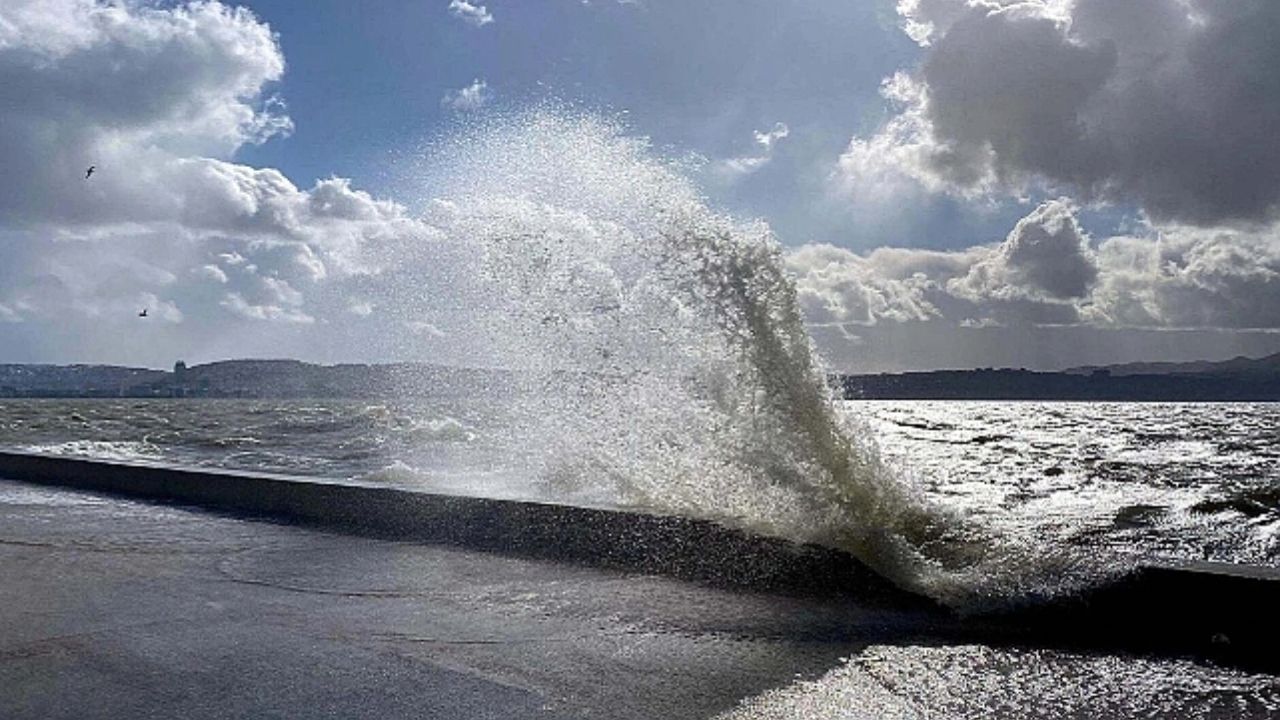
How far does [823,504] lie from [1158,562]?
2.28m

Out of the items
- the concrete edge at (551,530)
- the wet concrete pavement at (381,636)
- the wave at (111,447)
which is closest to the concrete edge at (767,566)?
the concrete edge at (551,530)

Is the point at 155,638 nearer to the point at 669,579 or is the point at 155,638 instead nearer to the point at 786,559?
the point at 669,579

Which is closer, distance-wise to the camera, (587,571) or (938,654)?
(938,654)

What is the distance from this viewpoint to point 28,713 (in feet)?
10.7

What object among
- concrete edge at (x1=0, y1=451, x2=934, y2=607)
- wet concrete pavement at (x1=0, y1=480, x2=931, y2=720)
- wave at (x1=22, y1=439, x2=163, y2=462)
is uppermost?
concrete edge at (x1=0, y1=451, x2=934, y2=607)

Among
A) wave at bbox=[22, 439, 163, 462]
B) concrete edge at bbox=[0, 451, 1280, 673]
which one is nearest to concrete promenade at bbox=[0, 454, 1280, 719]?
concrete edge at bbox=[0, 451, 1280, 673]

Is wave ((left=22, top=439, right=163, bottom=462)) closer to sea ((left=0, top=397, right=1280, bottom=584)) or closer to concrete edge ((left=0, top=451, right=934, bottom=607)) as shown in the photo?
sea ((left=0, top=397, right=1280, bottom=584))

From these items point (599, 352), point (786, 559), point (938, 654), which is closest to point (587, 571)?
point (786, 559)

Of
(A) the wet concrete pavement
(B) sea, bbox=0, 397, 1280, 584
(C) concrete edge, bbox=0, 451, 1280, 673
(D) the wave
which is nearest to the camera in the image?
(A) the wet concrete pavement

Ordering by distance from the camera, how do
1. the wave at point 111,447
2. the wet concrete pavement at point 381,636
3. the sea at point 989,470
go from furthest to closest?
the wave at point 111,447
the sea at point 989,470
the wet concrete pavement at point 381,636

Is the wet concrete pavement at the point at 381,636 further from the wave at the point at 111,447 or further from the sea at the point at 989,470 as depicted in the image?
the wave at the point at 111,447

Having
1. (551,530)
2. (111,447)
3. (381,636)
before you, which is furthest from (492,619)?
(111,447)

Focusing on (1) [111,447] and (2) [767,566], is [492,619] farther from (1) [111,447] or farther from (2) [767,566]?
(1) [111,447]

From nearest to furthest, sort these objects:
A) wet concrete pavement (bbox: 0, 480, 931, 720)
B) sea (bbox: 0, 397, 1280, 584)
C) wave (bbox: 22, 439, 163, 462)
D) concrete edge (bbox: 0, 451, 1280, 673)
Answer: wet concrete pavement (bbox: 0, 480, 931, 720), concrete edge (bbox: 0, 451, 1280, 673), sea (bbox: 0, 397, 1280, 584), wave (bbox: 22, 439, 163, 462)
